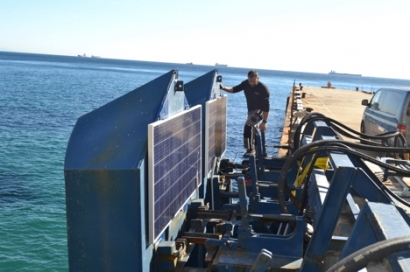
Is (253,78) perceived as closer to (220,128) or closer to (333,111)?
(220,128)

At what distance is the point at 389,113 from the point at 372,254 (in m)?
11.4

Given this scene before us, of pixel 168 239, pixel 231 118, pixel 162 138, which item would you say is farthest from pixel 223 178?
pixel 231 118

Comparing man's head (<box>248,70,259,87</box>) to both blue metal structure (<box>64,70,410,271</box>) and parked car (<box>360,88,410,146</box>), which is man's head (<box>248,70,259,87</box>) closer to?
parked car (<box>360,88,410,146</box>)

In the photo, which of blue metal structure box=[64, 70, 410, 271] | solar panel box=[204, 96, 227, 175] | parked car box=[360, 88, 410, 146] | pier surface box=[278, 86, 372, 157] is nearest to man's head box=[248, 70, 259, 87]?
solar panel box=[204, 96, 227, 175]

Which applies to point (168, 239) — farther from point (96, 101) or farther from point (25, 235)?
point (96, 101)

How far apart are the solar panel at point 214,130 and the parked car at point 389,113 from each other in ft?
13.7

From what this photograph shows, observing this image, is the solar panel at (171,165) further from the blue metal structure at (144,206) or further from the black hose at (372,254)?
the black hose at (372,254)

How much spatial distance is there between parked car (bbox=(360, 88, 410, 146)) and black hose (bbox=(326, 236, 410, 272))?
8.57m

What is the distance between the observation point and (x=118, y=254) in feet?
12.3

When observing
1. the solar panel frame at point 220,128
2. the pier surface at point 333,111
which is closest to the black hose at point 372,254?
the solar panel frame at point 220,128

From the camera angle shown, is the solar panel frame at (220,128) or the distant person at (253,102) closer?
the solar panel frame at (220,128)

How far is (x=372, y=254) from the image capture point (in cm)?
193

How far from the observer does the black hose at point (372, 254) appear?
1939mm

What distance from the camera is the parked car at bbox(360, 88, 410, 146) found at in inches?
448
